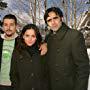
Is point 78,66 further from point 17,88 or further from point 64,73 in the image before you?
point 17,88

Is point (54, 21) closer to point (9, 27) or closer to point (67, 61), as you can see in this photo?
point (67, 61)

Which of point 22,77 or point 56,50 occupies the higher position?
point 56,50

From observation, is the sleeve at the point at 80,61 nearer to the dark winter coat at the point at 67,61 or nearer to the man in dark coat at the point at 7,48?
the dark winter coat at the point at 67,61

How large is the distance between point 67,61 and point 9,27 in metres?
1.31

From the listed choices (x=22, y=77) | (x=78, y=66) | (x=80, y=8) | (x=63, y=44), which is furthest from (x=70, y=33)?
(x=80, y=8)

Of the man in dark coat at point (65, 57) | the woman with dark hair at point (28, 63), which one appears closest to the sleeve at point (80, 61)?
the man in dark coat at point (65, 57)

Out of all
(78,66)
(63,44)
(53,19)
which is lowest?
(78,66)

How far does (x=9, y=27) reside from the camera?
5.27m

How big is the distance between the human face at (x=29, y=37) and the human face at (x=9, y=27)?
21.9 inches

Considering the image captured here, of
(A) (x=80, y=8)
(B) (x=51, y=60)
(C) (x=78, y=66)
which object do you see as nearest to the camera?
(C) (x=78, y=66)

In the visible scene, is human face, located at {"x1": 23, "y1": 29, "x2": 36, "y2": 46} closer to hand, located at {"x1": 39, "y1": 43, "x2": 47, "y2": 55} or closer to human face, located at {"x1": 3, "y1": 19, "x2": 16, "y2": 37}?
hand, located at {"x1": 39, "y1": 43, "x2": 47, "y2": 55}

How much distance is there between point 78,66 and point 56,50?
409mm

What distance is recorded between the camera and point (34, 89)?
4.75 meters

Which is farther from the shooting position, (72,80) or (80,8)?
(80,8)
